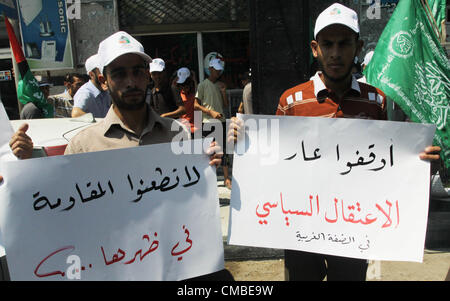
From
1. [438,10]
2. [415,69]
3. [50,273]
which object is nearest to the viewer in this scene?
[50,273]

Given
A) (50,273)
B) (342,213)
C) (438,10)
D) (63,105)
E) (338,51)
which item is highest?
(438,10)

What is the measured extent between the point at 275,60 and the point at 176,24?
4990 mm

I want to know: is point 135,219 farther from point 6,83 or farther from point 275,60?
point 6,83

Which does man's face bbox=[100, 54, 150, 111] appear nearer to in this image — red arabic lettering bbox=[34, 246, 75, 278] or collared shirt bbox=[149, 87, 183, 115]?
red arabic lettering bbox=[34, 246, 75, 278]

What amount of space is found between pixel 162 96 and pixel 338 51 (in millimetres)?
3883

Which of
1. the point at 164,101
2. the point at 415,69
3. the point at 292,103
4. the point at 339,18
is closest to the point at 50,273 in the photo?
the point at 292,103

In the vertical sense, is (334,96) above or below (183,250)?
above

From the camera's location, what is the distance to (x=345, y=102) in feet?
6.40

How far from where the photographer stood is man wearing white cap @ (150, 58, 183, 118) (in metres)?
5.45

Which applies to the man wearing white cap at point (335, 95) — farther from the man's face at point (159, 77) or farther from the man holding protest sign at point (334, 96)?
the man's face at point (159, 77)

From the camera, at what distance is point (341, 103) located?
195 centimetres

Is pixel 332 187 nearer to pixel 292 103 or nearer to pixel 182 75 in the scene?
pixel 292 103

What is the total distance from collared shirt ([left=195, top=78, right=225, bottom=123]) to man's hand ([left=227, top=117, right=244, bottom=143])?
3865 mm
